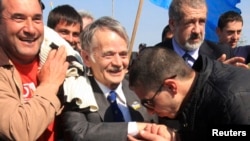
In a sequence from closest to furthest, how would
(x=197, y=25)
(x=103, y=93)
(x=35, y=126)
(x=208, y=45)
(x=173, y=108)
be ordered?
1. (x=35, y=126)
2. (x=173, y=108)
3. (x=103, y=93)
4. (x=197, y=25)
5. (x=208, y=45)

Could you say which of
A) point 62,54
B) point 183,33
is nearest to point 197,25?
point 183,33

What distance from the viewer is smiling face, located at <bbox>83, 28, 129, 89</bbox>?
2.69m

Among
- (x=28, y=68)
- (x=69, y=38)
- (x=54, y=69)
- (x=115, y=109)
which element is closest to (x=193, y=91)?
(x=115, y=109)

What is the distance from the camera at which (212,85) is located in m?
2.33

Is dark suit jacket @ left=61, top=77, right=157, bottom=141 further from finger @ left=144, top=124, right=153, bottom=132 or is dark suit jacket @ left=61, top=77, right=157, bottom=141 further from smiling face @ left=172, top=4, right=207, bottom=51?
smiling face @ left=172, top=4, right=207, bottom=51

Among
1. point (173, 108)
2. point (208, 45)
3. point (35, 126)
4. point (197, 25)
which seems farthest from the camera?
point (208, 45)

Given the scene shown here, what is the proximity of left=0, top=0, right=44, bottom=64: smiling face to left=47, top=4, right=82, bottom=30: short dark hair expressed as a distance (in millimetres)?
1710

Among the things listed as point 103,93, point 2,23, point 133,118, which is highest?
point 2,23

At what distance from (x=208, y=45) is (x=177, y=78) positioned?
6.53 feet

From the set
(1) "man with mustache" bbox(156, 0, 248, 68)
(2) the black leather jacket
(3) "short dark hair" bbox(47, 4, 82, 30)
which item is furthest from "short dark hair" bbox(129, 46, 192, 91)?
(3) "short dark hair" bbox(47, 4, 82, 30)

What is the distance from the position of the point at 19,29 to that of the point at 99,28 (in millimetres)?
492

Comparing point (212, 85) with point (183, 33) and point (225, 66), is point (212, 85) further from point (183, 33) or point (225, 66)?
point (183, 33)

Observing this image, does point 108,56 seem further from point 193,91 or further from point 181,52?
point 181,52

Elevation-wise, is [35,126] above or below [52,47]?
below
